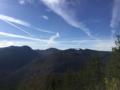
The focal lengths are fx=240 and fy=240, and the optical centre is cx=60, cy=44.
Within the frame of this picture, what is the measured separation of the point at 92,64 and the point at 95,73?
14.1 feet

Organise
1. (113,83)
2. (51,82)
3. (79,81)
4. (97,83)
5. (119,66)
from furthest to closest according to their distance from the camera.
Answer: (79,81)
(97,83)
(51,82)
(119,66)
(113,83)

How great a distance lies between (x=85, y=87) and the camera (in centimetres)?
10975

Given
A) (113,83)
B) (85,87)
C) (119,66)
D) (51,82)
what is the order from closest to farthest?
(113,83) < (119,66) < (51,82) < (85,87)

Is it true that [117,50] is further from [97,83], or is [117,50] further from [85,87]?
[85,87]

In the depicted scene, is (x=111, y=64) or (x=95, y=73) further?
(x=95, y=73)

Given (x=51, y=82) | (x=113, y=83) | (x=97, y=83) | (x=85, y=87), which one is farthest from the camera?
(x=85, y=87)

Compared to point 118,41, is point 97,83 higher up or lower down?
lower down

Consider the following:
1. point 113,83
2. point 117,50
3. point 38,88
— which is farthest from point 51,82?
point 113,83

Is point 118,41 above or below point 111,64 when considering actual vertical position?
above

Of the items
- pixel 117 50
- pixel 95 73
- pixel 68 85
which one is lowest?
pixel 68 85

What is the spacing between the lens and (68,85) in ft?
383

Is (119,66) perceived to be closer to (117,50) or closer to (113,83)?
(117,50)

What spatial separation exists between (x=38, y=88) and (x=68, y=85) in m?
25.4

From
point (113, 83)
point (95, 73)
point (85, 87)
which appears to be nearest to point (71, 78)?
point (85, 87)
